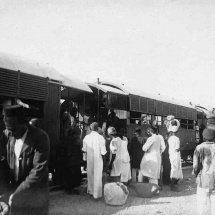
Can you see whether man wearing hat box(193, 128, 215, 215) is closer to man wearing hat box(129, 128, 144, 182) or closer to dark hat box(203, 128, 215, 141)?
dark hat box(203, 128, 215, 141)

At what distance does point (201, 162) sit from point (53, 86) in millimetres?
4503

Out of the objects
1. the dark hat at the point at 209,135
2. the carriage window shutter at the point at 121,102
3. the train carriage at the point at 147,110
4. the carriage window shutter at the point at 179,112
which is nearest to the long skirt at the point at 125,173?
the train carriage at the point at 147,110

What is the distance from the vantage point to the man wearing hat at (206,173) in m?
4.41

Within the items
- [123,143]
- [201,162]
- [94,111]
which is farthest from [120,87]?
[201,162]

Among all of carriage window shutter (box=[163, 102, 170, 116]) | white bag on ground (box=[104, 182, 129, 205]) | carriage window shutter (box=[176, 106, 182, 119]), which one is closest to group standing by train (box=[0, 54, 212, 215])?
carriage window shutter (box=[163, 102, 170, 116])

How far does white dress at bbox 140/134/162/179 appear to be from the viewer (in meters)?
8.12

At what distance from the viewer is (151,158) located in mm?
8180

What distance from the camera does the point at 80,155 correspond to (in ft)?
25.0

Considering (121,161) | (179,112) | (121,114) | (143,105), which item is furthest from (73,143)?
(179,112)

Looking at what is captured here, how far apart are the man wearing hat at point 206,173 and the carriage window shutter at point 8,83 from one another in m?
3.98

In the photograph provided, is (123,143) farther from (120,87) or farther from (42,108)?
(120,87)

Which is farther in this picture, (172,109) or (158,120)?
(172,109)

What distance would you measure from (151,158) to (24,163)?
6.04 meters

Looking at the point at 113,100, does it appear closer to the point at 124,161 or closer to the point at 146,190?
the point at 124,161
